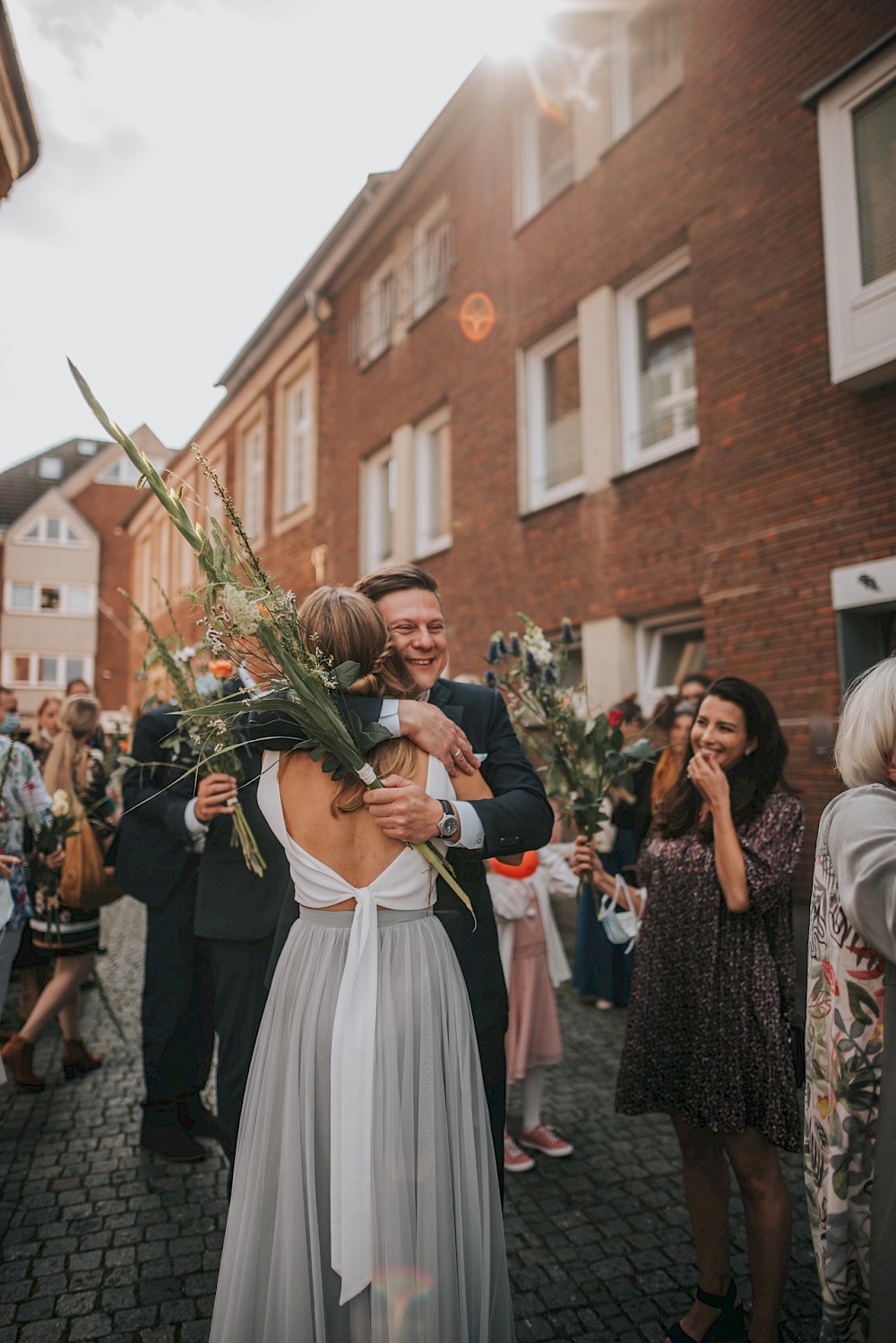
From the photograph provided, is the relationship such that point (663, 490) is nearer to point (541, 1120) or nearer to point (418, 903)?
point (541, 1120)

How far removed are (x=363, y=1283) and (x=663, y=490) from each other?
758 centimetres

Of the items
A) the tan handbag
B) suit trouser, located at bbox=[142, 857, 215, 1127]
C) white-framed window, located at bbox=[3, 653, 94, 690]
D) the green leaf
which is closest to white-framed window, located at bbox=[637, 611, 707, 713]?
the tan handbag

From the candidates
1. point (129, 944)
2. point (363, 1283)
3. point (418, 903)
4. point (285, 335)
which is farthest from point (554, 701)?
point (285, 335)

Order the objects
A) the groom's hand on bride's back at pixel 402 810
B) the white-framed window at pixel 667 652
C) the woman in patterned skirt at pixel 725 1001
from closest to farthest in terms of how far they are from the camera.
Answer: the groom's hand on bride's back at pixel 402 810 < the woman in patterned skirt at pixel 725 1001 < the white-framed window at pixel 667 652

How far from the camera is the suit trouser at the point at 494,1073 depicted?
243 centimetres

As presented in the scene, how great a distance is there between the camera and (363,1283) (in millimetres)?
1930

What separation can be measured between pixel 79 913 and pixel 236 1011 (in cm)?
238

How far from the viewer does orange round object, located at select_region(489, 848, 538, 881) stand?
14.6 ft

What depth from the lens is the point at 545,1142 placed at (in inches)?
162

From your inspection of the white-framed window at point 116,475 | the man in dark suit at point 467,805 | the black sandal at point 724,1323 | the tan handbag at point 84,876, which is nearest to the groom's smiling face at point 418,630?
the man in dark suit at point 467,805

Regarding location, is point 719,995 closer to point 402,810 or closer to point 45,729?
point 402,810

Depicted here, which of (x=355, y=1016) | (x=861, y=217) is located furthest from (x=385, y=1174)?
(x=861, y=217)

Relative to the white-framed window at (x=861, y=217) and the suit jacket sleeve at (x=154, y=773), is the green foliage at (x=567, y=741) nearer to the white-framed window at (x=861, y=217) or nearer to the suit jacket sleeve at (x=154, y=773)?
the suit jacket sleeve at (x=154, y=773)

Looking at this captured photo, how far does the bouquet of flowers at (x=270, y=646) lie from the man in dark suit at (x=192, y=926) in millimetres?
→ 1042
